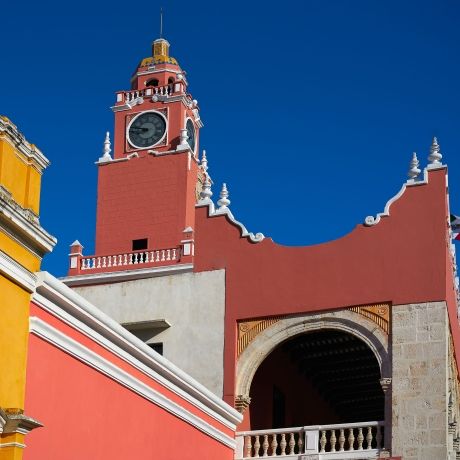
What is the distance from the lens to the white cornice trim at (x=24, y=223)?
1106 cm

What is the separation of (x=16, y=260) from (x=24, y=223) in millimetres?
365

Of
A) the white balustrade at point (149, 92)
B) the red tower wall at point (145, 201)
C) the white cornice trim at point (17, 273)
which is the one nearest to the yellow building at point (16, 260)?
the white cornice trim at point (17, 273)

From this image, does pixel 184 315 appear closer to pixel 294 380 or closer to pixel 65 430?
pixel 294 380

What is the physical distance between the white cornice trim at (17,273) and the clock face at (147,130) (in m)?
18.7

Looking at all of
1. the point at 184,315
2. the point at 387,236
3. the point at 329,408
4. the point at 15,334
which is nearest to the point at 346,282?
the point at 387,236

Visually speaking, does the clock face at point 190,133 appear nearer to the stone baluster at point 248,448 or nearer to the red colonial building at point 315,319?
the red colonial building at point 315,319

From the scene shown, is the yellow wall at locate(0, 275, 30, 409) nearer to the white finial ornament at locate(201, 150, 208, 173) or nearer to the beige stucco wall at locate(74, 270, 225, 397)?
the beige stucco wall at locate(74, 270, 225, 397)

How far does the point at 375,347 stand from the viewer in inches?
710

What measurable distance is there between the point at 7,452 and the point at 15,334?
1149mm

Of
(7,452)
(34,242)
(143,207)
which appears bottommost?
(7,452)

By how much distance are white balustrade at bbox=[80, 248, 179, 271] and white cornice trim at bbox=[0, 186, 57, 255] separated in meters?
13.0

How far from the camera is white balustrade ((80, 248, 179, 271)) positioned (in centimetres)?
2486

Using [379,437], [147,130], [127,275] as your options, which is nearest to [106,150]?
[147,130]

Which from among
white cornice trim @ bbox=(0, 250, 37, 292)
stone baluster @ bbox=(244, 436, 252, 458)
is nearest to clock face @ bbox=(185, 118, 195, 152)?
stone baluster @ bbox=(244, 436, 252, 458)
